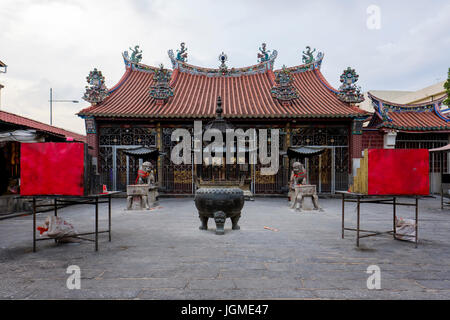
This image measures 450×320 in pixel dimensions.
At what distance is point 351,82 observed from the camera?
13.1m

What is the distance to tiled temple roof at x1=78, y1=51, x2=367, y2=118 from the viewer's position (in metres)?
12.2

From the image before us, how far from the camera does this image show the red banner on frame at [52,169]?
4.12 metres

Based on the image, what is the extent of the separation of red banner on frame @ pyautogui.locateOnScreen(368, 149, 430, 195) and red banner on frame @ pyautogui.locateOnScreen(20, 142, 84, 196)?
14.3ft

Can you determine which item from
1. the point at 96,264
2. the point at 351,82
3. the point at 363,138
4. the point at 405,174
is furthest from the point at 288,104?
the point at 96,264

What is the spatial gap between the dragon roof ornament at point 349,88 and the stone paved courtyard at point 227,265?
26.9 feet

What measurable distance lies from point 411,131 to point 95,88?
1435 cm

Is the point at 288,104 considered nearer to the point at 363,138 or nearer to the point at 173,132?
the point at 363,138

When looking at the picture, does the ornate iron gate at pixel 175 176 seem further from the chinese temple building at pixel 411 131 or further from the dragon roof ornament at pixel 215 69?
the chinese temple building at pixel 411 131

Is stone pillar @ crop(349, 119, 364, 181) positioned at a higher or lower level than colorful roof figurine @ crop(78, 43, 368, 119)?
lower

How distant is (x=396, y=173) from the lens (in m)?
4.42

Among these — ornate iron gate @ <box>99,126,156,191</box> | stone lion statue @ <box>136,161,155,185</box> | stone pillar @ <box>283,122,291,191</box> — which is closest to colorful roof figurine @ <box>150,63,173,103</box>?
ornate iron gate @ <box>99,126,156,191</box>

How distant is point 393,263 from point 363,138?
10850mm

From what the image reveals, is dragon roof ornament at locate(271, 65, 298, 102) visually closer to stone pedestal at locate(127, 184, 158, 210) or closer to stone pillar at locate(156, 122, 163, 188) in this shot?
stone pillar at locate(156, 122, 163, 188)

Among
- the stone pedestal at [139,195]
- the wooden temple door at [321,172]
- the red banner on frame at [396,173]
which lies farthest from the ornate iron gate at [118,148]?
the red banner on frame at [396,173]
